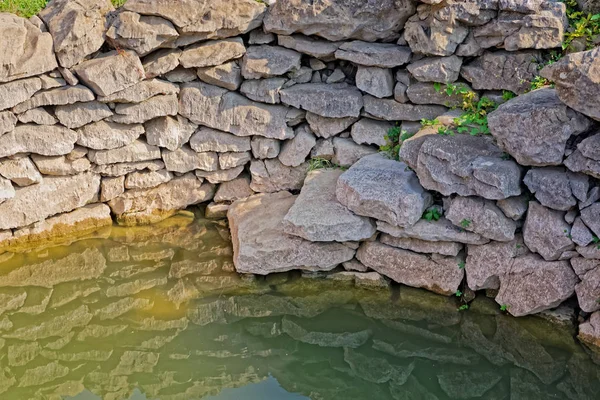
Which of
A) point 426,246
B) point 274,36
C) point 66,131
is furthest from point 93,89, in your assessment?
point 426,246

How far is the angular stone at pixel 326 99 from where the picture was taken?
7707mm

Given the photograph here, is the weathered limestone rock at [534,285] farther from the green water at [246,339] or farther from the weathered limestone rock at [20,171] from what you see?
the weathered limestone rock at [20,171]

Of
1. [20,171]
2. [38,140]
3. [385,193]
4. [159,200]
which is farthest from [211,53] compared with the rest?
[385,193]

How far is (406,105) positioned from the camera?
7617 millimetres

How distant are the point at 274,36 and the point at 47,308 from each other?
3878 millimetres

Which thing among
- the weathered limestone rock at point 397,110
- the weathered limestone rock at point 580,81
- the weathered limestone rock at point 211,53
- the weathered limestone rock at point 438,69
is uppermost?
the weathered limestone rock at point 580,81

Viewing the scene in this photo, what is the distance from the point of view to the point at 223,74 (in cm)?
775

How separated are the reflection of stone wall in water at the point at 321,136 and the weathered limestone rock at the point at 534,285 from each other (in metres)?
0.01

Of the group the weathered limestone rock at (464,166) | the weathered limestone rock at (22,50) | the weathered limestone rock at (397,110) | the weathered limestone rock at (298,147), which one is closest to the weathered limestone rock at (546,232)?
the weathered limestone rock at (464,166)

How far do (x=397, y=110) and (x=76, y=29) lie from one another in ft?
11.8

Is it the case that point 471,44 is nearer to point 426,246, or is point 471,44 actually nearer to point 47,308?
point 426,246

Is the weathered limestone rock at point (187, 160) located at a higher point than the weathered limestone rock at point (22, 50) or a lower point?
lower

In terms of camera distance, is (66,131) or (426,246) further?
(66,131)

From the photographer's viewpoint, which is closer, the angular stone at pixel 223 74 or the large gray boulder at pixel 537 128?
the large gray boulder at pixel 537 128
